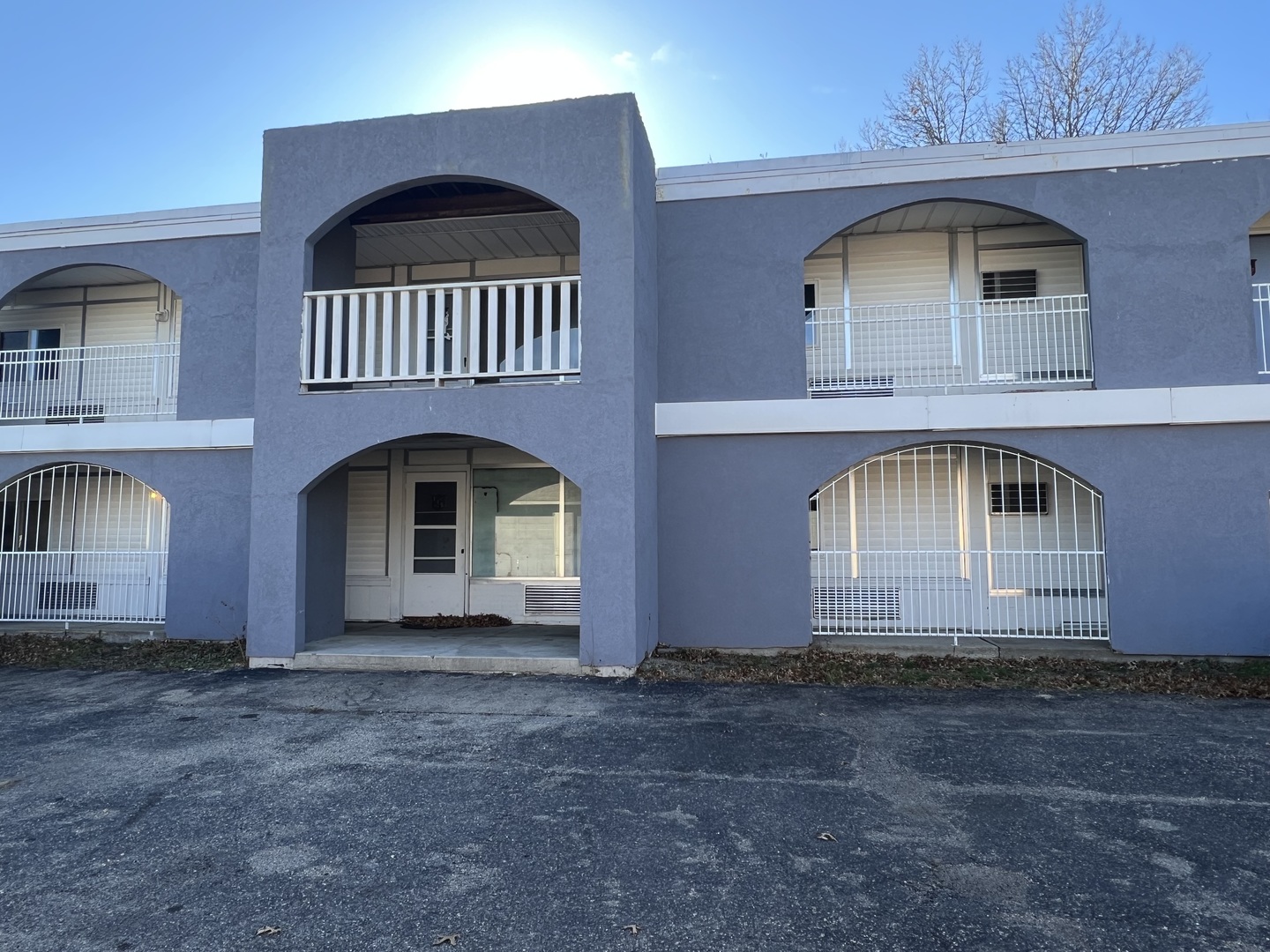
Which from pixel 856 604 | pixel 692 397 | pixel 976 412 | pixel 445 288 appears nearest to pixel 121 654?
pixel 445 288

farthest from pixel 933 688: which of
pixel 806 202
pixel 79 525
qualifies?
pixel 79 525

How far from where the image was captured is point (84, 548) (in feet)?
38.9

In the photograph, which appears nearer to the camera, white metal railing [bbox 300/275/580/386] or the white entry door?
white metal railing [bbox 300/275/580/386]

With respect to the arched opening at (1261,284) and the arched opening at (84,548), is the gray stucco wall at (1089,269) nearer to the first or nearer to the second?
the arched opening at (1261,284)

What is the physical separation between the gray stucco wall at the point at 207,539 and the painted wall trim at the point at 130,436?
0.56 feet

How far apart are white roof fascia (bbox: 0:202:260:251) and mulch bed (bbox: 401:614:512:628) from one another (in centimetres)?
581

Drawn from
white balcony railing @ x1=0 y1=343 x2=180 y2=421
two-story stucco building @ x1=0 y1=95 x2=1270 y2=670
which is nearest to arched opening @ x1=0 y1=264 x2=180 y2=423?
white balcony railing @ x1=0 y1=343 x2=180 y2=421

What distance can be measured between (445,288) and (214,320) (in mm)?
3949

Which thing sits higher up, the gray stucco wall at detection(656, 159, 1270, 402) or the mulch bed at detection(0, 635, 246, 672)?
the gray stucco wall at detection(656, 159, 1270, 402)

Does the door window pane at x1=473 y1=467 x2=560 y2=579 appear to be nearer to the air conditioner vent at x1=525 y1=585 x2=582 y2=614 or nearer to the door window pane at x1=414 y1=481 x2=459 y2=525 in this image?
the air conditioner vent at x1=525 y1=585 x2=582 y2=614

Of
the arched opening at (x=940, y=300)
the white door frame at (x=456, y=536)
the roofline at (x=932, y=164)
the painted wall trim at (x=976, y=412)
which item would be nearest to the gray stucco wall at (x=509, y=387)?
the painted wall trim at (x=976, y=412)

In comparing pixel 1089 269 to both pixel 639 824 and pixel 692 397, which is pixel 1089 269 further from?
pixel 639 824

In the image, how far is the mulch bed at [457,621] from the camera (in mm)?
10820

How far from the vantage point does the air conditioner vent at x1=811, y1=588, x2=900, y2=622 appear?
967cm
